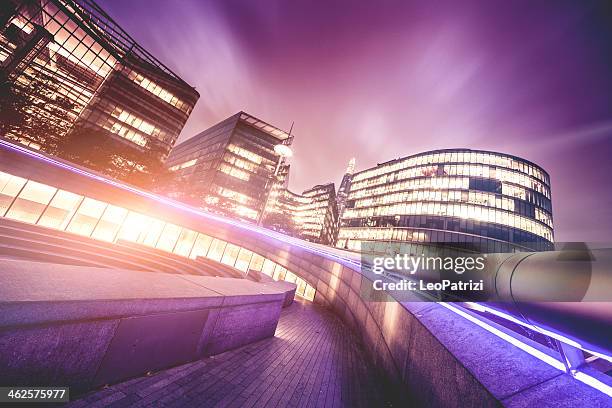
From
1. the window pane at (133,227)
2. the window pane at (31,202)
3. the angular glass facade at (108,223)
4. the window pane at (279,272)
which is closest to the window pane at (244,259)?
the angular glass facade at (108,223)

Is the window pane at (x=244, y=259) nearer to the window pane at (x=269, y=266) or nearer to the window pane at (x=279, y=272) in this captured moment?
the window pane at (x=269, y=266)

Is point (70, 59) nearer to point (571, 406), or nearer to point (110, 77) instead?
point (110, 77)

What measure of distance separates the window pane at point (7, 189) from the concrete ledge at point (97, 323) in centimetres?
1675

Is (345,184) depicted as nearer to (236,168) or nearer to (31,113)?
(236,168)

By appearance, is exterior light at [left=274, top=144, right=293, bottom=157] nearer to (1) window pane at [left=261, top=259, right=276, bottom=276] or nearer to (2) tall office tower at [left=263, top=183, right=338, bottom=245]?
(1) window pane at [left=261, top=259, right=276, bottom=276]

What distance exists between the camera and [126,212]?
61.9 feet

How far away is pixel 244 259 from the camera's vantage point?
2273 cm

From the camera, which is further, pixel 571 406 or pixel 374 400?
pixel 374 400

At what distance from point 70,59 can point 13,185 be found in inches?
1197

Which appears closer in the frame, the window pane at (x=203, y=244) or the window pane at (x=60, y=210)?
the window pane at (x=60, y=210)

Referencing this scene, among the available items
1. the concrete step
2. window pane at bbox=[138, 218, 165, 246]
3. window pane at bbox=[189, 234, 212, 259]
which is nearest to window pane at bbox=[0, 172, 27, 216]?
the concrete step

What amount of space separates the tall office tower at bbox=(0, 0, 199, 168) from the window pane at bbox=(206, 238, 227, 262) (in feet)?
66.8

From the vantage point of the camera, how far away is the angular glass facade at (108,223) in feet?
44.2

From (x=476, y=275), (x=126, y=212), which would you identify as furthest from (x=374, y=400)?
(x=126, y=212)
